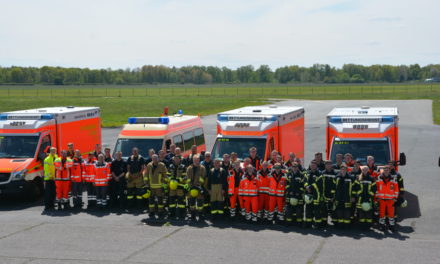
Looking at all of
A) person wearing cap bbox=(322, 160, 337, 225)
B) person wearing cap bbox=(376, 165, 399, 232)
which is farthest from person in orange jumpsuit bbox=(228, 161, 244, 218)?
person wearing cap bbox=(376, 165, 399, 232)

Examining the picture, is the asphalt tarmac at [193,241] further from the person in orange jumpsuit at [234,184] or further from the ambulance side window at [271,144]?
the ambulance side window at [271,144]

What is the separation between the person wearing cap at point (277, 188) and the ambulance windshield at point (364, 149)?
2.37 m

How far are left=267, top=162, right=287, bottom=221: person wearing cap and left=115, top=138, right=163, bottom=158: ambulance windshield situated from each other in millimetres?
4515

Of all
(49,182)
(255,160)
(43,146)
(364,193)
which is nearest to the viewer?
(364,193)

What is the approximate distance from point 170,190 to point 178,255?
3537 mm

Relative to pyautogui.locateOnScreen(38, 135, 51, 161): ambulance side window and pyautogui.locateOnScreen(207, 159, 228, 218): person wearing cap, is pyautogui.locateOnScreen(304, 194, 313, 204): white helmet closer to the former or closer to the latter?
pyautogui.locateOnScreen(207, 159, 228, 218): person wearing cap

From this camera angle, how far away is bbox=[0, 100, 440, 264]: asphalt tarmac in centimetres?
1079

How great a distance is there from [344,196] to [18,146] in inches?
395

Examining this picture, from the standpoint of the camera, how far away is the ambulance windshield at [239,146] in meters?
15.7

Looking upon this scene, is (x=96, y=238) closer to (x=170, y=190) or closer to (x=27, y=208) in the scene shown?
(x=170, y=190)

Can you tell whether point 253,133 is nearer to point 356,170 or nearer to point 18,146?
point 356,170

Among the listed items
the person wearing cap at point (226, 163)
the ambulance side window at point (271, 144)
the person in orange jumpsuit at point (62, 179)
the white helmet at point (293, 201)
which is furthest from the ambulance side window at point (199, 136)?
the white helmet at point (293, 201)

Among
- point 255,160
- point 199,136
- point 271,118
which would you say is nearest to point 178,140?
point 199,136

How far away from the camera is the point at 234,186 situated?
13.9 m
